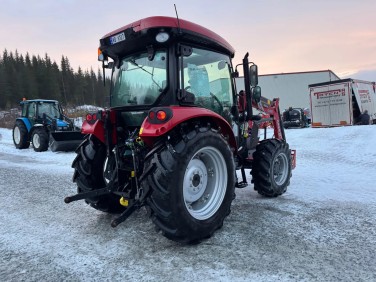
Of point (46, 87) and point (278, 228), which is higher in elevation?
point (46, 87)

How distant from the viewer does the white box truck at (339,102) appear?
55.8ft

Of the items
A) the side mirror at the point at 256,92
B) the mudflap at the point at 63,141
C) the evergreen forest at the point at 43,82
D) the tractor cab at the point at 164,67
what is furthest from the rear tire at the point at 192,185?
the evergreen forest at the point at 43,82

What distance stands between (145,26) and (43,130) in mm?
10737

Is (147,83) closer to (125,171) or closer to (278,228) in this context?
(125,171)

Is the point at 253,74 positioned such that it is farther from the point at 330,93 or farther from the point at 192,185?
the point at 330,93

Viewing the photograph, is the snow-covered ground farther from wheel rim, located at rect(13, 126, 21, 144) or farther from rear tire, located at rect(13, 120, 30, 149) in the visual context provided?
wheel rim, located at rect(13, 126, 21, 144)

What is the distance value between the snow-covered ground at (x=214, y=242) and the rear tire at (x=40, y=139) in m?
6.88

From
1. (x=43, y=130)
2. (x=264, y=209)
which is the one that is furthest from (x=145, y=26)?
(x=43, y=130)

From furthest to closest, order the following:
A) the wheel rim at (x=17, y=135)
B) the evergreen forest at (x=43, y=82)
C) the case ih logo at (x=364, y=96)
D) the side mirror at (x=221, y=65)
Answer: the evergreen forest at (x=43, y=82), the case ih logo at (x=364, y=96), the wheel rim at (x=17, y=135), the side mirror at (x=221, y=65)

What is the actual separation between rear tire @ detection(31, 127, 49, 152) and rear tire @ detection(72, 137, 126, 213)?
9.19 meters

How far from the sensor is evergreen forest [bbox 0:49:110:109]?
5394 centimetres

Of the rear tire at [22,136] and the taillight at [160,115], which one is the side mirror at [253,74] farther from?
the rear tire at [22,136]

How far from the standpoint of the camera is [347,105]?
55.6 feet

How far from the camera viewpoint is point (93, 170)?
3896 mm
